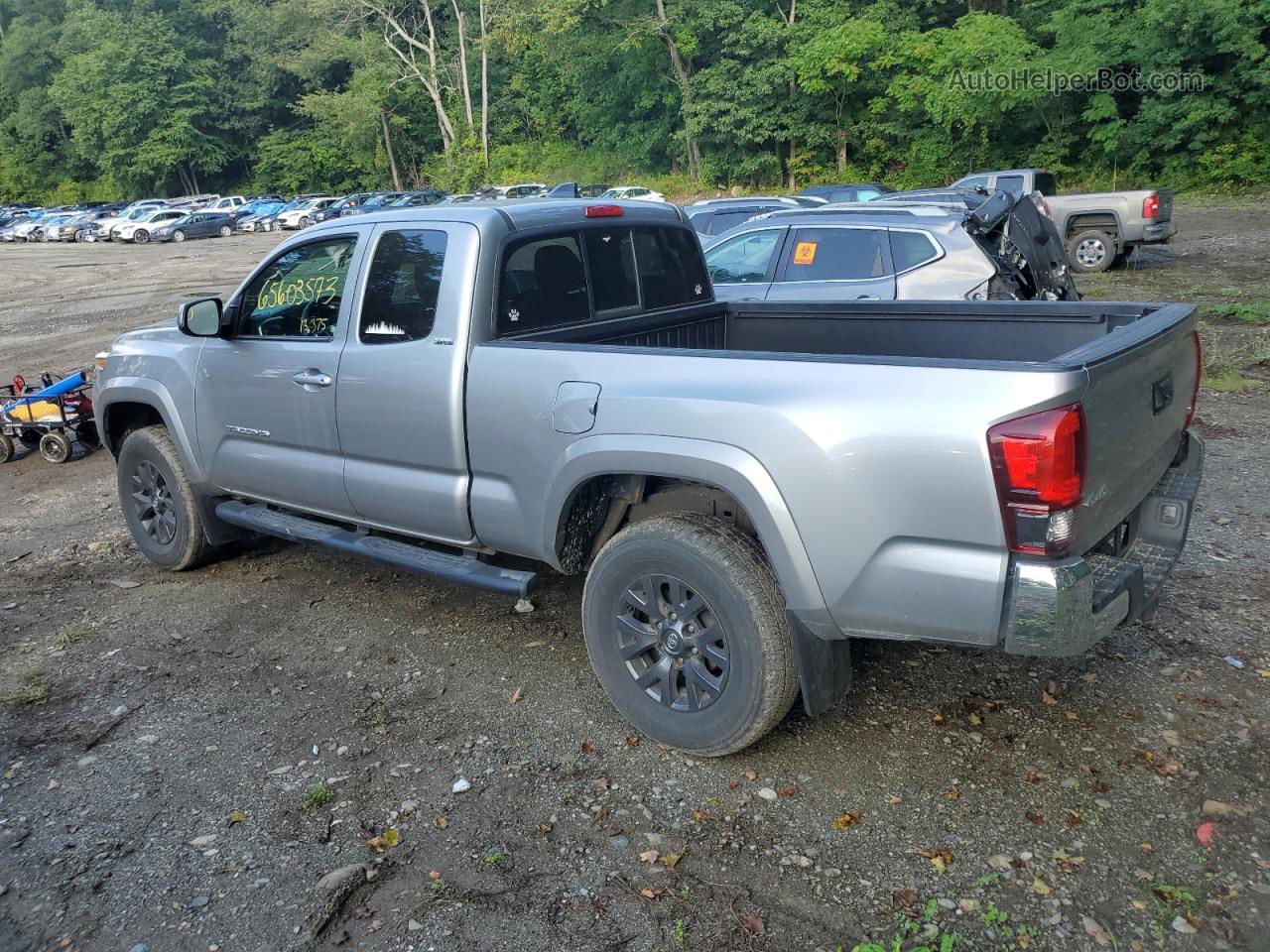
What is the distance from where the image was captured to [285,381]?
15.6ft

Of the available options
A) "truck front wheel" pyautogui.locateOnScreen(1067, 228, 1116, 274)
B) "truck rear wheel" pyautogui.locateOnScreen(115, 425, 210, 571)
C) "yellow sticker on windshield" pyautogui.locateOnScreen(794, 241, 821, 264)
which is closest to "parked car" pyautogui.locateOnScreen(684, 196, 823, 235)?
"truck front wheel" pyautogui.locateOnScreen(1067, 228, 1116, 274)

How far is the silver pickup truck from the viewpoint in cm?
288

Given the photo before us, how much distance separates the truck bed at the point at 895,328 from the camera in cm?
404

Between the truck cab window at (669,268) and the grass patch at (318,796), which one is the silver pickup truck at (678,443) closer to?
the truck cab window at (669,268)

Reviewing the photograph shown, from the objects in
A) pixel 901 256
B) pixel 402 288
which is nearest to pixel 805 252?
pixel 901 256

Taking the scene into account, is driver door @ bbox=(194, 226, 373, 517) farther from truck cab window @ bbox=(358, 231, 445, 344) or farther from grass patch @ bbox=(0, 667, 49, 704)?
grass patch @ bbox=(0, 667, 49, 704)

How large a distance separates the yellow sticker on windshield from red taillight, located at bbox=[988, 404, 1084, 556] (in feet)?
21.3

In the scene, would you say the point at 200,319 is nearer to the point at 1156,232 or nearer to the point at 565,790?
the point at 565,790

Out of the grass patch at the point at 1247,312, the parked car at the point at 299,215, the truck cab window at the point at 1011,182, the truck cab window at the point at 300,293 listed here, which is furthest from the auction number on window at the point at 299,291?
the parked car at the point at 299,215

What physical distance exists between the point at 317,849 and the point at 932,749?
2.14 meters

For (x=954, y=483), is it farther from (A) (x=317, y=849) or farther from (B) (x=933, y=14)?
(B) (x=933, y=14)

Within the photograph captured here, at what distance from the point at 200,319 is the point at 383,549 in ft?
5.22

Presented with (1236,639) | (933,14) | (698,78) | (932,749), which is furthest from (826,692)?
(698,78)

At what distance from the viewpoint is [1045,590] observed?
9.21 ft
